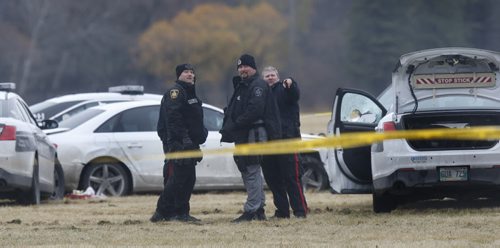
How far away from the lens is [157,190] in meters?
20.2

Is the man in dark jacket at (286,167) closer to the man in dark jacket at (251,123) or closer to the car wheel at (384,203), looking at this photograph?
the man in dark jacket at (251,123)

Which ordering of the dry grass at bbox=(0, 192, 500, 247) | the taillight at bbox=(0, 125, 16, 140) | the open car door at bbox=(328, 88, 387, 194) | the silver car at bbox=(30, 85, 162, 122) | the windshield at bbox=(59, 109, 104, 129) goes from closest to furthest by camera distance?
1. the dry grass at bbox=(0, 192, 500, 247)
2. the open car door at bbox=(328, 88, 387, 194)
3. the taillight at bbox=(0, 125, 16, 140)
4. the windshield at bbox=(59, 109, 104, 129)
5. the silver car at bbox=(30, 85, 162, 122)

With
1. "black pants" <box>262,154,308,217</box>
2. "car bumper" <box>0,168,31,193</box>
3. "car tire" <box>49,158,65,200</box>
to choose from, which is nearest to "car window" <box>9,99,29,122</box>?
"car bumper" <box>0,168,31,193</box>

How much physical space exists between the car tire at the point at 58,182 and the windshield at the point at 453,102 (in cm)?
554

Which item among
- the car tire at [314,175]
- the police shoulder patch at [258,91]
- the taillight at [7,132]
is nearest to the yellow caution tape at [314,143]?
→ the police shoulder patch at [258,91]

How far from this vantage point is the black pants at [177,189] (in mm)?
14922

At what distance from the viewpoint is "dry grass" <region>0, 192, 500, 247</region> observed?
40.9ft

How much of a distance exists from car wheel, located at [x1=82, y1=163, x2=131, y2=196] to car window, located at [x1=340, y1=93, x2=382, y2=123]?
14.8 feet

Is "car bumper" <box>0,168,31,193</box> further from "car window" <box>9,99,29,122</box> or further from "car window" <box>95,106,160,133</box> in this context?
"car window" <box>95,106,160,133</box>

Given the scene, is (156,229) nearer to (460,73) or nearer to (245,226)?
(245,226)

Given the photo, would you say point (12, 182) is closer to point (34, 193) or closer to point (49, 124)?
point (34, 193)

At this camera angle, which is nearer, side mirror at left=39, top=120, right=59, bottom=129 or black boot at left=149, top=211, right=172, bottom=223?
black boot at left=149, top=211, right=172, bottom=223

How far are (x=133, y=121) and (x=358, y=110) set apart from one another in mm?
4678

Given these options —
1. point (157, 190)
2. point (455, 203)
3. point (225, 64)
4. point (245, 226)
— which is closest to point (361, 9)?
point (225, 64)
